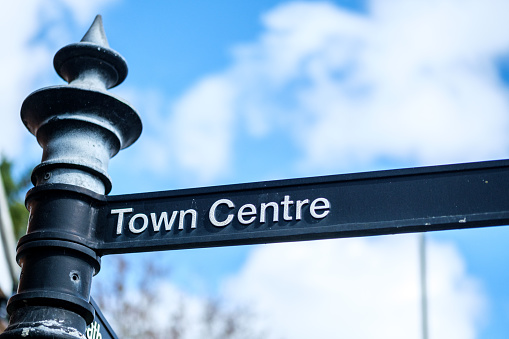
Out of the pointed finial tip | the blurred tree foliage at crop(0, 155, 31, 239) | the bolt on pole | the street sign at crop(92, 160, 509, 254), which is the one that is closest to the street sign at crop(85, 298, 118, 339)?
the bolt on pole

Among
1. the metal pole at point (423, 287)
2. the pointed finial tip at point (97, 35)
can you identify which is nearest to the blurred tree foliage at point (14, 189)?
the metal pole at point (423, 287)

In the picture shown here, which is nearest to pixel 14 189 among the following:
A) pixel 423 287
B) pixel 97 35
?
pixel 423 287

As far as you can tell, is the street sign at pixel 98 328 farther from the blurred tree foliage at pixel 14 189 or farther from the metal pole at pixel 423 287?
the blurred tree foliage at pixel 14 189

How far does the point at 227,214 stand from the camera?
2545 mm

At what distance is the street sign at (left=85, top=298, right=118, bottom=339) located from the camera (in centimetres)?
269

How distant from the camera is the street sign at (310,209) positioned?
92.8 inches

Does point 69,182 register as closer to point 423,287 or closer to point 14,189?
point 423,287

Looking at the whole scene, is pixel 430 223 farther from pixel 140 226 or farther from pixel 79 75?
pixel 79 75

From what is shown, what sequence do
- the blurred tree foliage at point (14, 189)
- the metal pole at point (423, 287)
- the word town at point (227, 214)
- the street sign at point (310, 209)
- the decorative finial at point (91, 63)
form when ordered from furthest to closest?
the blurred tree foliage at point (14, 189) < the metal pole at point (423, 287) < the decorative finial at point (91, 63) < the word town at point (227, 214) < the street sign at point (310, 209)

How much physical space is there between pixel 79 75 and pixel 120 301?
17479mm

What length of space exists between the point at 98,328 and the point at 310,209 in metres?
0.97

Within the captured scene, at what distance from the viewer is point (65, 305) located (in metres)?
2.38

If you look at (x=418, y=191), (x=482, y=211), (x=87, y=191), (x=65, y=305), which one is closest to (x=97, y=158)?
(x=87, y=191)

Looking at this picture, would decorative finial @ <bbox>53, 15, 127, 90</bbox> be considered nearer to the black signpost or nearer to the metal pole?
the black signpost
